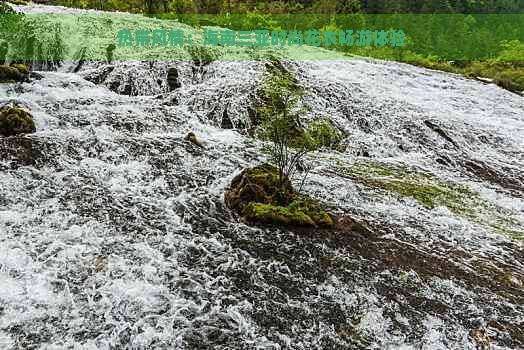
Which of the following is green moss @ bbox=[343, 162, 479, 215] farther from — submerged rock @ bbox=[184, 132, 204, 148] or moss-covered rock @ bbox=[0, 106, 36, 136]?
moss-covered rock @ bbox=[0, 106, 36, 136]

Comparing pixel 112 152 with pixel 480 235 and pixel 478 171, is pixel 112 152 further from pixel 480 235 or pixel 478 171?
pixel 478 171

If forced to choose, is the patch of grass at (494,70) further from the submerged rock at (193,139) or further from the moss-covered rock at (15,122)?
the moss-covered rock at (15,122)

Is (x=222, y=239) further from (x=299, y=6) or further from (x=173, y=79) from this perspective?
(x=299, y=6)

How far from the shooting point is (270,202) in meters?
7.70

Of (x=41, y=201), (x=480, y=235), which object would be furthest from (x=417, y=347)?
(x=41, y=201)

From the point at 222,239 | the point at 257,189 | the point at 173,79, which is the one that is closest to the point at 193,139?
the point at 257,189

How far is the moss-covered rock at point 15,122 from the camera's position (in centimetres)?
856

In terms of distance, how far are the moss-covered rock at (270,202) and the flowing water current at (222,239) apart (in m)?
0.22

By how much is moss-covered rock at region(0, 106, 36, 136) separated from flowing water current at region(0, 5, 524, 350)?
11.6 inches

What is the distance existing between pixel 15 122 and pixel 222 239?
16.8 ft

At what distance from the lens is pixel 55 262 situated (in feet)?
18.6

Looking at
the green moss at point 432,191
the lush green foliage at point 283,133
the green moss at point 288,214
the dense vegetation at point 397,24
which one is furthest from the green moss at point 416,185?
the dense vegetation at point 397,24

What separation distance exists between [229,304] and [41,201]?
3566 millimetres

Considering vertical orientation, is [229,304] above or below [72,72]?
below
